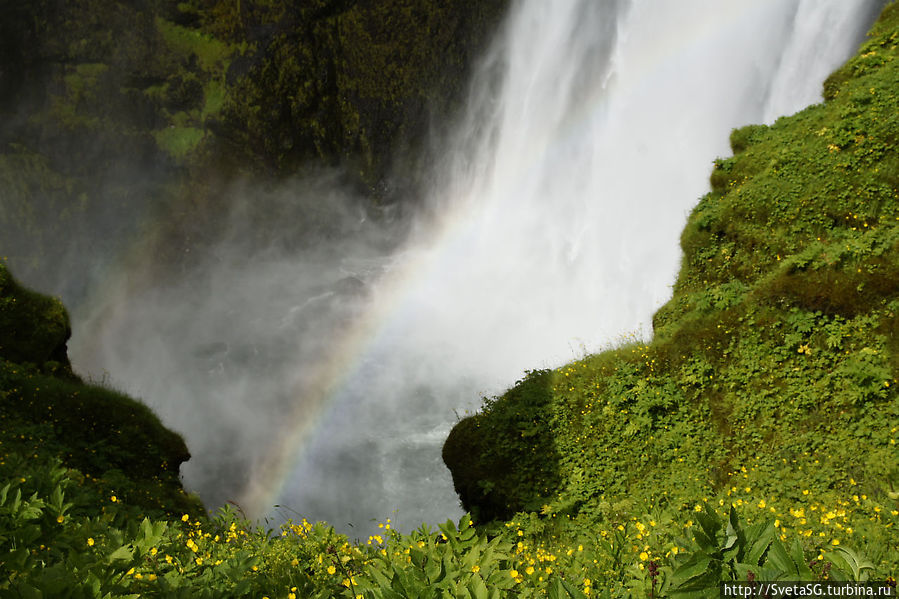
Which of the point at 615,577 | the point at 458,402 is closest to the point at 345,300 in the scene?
the point at 458,402

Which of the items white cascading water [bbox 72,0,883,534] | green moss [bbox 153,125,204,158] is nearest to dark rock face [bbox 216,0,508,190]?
green moss [bbox 153,125,204,158]

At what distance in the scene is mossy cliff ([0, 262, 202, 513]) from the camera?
778 cm

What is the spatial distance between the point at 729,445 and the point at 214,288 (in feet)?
101

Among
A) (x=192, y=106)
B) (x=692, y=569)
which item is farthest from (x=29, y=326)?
(x=192, y=106)

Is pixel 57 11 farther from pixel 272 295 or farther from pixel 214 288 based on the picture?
pixel 272 295

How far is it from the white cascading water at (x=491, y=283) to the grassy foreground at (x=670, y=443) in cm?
330

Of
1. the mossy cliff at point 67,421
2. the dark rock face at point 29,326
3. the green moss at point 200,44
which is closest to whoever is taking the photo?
the mossy cliff at point 67,421

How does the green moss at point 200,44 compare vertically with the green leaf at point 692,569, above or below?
above

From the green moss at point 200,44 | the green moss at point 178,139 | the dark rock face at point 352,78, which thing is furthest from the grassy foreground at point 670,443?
the green moss at point 200,44

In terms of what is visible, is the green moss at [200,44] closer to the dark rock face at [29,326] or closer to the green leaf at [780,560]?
the dark rock face at [29,326]

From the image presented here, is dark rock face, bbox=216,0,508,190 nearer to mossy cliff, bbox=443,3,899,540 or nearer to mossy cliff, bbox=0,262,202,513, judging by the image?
mossy cliff, bbox=0,262,202,513

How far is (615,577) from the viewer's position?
3971mm

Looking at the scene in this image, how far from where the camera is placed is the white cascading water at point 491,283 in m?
15.6

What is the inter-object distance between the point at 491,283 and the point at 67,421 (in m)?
17.8
